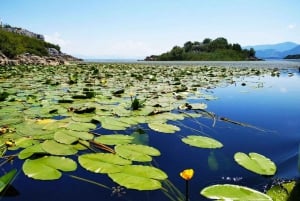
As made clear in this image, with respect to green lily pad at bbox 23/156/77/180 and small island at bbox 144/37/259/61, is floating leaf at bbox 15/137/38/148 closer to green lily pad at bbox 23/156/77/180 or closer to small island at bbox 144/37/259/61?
green lily pad at bbox 23/156/77/180

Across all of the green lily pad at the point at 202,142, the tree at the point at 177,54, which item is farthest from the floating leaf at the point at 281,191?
the tree at the point at 177,54

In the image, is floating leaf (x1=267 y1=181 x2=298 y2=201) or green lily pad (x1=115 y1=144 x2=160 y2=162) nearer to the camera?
floating leaf (x1=267 y1=181 x2=298 y2=201)

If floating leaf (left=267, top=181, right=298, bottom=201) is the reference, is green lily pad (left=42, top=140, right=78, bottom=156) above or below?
above

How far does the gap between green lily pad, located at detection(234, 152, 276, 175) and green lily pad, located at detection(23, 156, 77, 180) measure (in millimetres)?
984

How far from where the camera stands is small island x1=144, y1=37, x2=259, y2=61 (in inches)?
3181

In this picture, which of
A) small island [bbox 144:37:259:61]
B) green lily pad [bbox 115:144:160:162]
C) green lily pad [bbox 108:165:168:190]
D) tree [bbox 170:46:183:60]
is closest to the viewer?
green lily pad [bbox 108:165:168:190]

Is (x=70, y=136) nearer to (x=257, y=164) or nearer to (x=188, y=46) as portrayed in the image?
(x=257, y=164)

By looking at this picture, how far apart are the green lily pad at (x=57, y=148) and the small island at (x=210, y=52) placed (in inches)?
3151

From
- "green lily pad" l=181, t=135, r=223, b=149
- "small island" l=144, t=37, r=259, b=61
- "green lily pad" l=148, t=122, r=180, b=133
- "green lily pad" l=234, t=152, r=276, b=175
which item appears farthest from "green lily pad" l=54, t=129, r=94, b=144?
"small island" l=144, t=37, r=259, b=61

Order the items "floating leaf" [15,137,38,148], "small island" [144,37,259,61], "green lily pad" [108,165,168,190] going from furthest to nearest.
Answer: "small island" [144,37,259,61] → "floating leaf" [15,137,38,148] → "green lily pad" [108,165,168,190]

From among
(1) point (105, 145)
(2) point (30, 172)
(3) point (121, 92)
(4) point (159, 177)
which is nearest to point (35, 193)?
(2) point (30, 172)

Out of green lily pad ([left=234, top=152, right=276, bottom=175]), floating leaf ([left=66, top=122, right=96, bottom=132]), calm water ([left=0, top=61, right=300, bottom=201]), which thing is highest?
floating leaf ([left=66, top=122, right=96, bottom=132])

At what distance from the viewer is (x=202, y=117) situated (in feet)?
10.3

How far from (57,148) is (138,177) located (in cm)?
73
